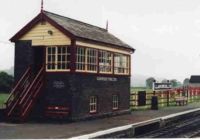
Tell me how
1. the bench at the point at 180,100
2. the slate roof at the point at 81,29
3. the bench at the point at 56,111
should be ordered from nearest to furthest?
the bench at the point at 56,111
the slate roof at the point at 81,29
the bench at the point at 180,100

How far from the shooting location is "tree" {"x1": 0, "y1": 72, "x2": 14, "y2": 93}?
47.0 meters

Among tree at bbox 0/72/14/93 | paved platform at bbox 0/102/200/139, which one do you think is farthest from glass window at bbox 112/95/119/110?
tree at bbox 0/72/14/93

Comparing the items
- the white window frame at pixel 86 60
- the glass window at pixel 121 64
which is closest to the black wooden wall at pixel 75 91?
the white window frame at pixel 86 60

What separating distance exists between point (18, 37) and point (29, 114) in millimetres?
3900

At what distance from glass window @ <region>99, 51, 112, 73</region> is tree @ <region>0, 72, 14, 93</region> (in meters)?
25.7

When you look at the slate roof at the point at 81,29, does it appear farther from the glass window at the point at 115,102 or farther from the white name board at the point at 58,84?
the glass window at the point at 115,102

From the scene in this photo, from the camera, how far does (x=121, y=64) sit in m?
25.0

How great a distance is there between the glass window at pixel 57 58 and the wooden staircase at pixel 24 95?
522mm

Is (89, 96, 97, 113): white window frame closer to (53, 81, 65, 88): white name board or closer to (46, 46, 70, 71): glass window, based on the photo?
(53, 81, 65, 88): white name board

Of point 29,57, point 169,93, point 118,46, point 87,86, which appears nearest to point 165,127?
point 87,86

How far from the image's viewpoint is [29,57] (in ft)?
68.7

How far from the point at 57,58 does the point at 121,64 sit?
226 inches

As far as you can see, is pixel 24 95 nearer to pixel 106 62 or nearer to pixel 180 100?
pixel 106 62

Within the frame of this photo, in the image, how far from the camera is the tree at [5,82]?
4695 cm
